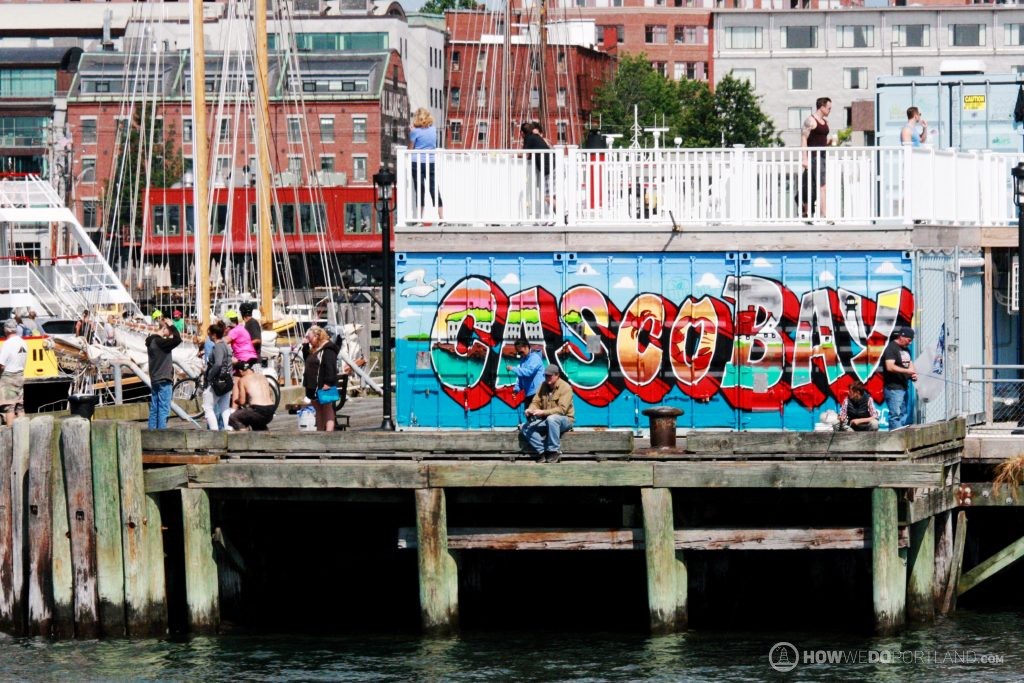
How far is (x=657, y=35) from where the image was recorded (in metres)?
148

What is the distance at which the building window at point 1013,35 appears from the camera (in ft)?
419

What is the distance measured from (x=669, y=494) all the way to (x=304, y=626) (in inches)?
239

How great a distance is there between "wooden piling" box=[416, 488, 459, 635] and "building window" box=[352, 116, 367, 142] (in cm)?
9633

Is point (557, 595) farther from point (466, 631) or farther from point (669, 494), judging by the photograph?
point (669, 494)

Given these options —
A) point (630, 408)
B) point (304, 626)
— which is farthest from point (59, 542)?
point (630, 408)

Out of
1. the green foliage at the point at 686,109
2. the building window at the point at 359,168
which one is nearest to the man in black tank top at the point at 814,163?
the green foliage at the point at 686,109

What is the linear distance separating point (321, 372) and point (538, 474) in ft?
19.7

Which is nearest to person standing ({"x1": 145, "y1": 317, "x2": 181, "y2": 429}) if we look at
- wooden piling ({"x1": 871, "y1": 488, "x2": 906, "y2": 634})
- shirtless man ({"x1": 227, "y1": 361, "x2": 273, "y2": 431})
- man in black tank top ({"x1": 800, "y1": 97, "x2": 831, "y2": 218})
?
shirtless man ({"x1": 227, "y1": 361, "x2": 273, "y2": 431})

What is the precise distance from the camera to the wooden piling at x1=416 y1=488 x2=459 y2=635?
24.3 meters

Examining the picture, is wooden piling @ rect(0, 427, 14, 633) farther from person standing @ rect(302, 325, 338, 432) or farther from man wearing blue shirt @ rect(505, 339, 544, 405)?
man wearing blue shirt @ rect(505, 339, 544, 405)

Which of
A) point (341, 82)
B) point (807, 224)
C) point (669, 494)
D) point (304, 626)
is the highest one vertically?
point (341, 82)

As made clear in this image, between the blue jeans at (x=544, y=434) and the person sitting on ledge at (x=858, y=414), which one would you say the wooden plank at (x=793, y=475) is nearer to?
the blue jeans at (x=544, y=434)

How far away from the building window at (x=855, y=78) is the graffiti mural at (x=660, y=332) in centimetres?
10332

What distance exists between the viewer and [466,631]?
84.6 ft
